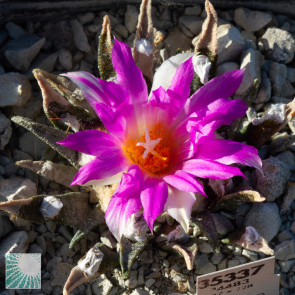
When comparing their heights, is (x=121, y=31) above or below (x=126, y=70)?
below

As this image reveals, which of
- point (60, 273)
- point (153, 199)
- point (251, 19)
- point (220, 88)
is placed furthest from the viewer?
point (251, 19)

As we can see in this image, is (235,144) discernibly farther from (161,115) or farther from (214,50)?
(214,50)

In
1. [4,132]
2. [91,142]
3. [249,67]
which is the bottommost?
[4,132]

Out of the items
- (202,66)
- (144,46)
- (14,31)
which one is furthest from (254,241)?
(14,31)

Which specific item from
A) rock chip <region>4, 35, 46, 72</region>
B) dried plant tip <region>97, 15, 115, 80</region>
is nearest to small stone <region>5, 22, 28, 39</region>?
rock chip <region>4, 35, 46, 72</region>

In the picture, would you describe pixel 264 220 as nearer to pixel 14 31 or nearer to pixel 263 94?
pixel 263 94

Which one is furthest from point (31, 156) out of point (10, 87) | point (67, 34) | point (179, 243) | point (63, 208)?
Result: point (179, 243)

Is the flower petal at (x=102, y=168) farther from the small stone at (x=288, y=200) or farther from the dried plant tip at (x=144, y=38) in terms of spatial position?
the small stone at (x=288, y=200)

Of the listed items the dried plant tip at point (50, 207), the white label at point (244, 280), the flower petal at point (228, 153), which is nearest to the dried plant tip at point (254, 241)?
the white label at point (244, 280)

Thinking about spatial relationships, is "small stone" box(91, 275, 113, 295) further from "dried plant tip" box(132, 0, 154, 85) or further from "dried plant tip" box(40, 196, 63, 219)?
"dried plant tip" box(132, 0, 154, 85)
